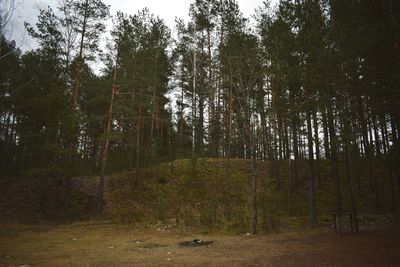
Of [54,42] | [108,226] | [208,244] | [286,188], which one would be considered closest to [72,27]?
[54,42]

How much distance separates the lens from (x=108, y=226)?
16359 mm

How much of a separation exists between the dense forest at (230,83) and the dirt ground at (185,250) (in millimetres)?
3771

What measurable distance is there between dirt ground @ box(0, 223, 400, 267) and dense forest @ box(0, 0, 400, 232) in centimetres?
377

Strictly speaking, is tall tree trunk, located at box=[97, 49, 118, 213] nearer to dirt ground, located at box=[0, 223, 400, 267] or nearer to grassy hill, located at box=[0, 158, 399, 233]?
grassy hill, located at box=[0, 158, 399, 233]

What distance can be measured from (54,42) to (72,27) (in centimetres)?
156

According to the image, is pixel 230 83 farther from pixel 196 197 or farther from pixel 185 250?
pixel 185 250

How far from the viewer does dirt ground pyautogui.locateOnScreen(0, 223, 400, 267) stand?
805cm

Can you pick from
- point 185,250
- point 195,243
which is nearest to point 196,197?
point 195,243

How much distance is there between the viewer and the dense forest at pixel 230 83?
12133mm

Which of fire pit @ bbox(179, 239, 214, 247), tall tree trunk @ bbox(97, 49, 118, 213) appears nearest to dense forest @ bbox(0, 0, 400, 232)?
tall tree trunk @ bbox(97, 49, 118, 213)

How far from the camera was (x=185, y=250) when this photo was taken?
10531mm

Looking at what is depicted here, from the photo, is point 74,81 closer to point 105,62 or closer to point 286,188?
point 105,62

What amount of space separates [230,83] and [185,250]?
13.2 meters

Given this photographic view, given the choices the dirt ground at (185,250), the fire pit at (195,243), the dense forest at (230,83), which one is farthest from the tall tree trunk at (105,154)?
the fire pit at (195,243)
